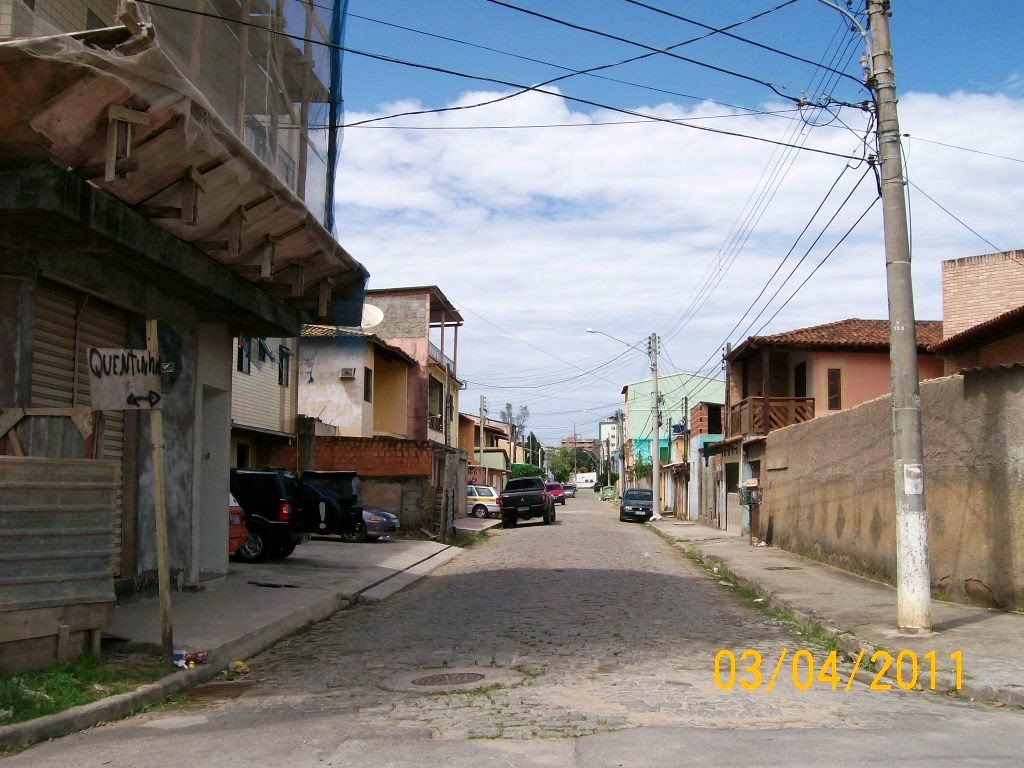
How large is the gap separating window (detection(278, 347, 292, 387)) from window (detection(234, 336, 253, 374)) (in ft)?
8.84

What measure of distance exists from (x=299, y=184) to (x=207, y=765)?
29.6ft

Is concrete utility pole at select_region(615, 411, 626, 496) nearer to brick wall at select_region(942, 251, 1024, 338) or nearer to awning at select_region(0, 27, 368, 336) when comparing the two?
brick wall at select_region(942, 251, 1024, 338)

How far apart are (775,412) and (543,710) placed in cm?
2524

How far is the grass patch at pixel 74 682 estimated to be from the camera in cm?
643

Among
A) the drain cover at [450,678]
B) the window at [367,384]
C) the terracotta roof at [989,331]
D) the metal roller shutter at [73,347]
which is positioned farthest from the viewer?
the window at [367,384]

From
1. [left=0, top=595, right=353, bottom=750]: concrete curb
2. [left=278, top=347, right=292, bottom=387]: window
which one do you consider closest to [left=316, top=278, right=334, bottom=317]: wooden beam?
[left=0, top=595, right=353, bottom=750]: concrete curb

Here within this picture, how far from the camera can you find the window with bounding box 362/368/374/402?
34.4 m

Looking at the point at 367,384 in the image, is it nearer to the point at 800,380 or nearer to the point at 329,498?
the point at 329,498

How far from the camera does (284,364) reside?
27.6 metres

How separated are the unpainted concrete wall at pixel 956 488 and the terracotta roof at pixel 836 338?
1280 cm

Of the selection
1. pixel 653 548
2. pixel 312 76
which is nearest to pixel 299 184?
pixel 312 76

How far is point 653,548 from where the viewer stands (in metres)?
25.2

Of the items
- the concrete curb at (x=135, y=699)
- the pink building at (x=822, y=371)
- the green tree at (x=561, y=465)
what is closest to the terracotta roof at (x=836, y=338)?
the pink building at (x=822, y=371)

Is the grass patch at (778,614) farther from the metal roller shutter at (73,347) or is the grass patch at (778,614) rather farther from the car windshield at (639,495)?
the car windshield at (639,495)
